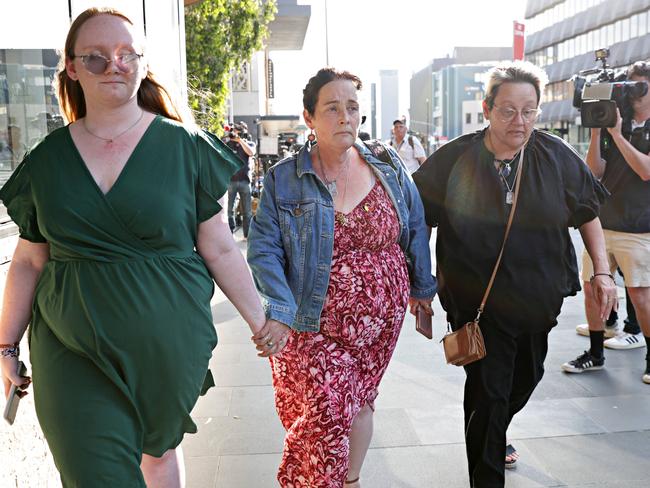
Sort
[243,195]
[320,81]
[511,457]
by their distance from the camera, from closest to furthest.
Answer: [320,81] → [511,457] → [243,195]

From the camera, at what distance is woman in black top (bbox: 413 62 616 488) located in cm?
356

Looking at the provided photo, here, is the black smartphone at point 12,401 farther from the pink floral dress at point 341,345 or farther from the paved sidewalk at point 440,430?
the paved sidewalk at point 440,430

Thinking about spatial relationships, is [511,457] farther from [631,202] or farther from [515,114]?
[631,202]

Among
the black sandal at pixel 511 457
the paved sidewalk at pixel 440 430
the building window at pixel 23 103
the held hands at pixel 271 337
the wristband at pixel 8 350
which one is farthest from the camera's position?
the black sandal at pixel 511 457

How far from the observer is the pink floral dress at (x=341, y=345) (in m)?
3.34

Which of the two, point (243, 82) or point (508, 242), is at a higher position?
point (243, 82)

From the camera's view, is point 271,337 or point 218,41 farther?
point 218,41

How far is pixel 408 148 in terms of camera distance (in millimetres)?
12656

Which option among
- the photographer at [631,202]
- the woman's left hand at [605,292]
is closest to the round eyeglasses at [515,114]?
the woman's left hand at [605,292]

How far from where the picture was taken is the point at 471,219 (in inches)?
143

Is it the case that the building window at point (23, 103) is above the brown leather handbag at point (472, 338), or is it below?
above

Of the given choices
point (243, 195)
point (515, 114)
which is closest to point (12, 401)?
point (515, 114)

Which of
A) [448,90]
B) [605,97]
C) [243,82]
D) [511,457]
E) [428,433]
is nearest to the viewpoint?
[511,457]

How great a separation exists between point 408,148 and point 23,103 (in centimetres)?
917
